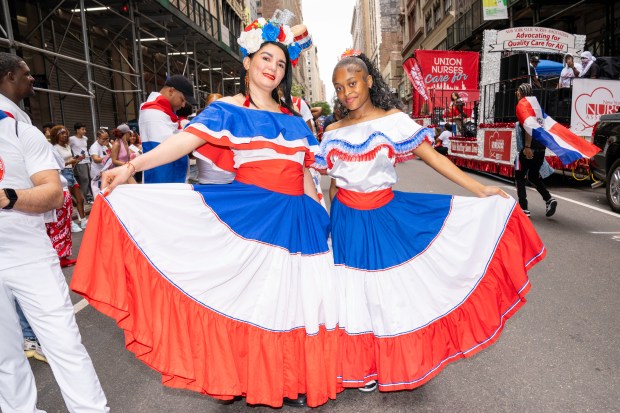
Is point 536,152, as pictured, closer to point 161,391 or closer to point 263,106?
point 263,106

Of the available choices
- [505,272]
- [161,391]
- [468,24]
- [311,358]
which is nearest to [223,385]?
[311,358]

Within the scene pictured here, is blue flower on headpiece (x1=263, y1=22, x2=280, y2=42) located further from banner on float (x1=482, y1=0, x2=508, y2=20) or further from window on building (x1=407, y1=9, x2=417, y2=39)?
window on building (x1=407, y1=9, x2=417, y2=39)

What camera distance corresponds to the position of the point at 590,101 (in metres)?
10.5

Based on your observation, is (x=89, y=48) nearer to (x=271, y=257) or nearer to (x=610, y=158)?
(x=610, y=158)

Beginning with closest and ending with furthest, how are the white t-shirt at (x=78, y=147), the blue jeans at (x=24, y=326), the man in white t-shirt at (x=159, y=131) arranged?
the blue jeans at (x=24, y=326) → the man in white t-shirt at (x=159, y=131) → the white t-shirt at (x=78, y=147)

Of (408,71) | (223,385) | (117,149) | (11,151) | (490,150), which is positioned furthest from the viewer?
(408,71)

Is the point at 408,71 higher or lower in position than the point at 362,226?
higher

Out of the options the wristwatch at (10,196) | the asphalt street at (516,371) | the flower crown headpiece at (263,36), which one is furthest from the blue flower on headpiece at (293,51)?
the asphalt street at (516,371)

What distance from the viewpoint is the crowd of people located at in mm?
2178

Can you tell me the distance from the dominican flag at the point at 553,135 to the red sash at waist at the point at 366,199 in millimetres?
5086

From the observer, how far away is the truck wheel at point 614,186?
7.48m

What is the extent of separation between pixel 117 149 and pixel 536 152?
7.09 m

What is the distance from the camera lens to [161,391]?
2943 millimetres

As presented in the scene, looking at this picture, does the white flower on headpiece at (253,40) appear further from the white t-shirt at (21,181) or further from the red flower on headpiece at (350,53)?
the white t-shirt at (21,181)
